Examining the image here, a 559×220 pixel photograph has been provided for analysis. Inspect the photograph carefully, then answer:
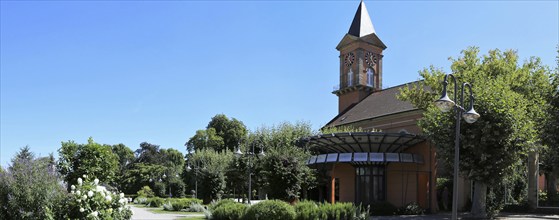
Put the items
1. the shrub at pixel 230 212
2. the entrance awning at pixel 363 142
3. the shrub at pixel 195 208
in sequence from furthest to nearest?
the shrub at pixel 195 208 < the entrance awning at pixel 363 142 < the shrub at pixel 230 212

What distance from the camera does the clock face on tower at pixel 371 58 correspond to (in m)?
51.6

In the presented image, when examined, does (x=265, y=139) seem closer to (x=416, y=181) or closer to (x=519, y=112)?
(x=416, y=181)

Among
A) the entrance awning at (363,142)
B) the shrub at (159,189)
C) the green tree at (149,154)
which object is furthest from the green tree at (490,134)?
the green tree at (149,154)

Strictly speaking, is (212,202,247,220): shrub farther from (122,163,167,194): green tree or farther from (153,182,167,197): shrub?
(122,163,167,194): green tree

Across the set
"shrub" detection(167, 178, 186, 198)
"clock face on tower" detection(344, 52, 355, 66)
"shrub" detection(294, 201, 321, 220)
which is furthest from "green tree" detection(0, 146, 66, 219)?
"shrub" detection(167, 178, 186, 198)

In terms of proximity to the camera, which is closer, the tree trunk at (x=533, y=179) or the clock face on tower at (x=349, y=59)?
the tree trunk at (x=533, y=179)

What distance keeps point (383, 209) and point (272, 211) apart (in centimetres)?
1275

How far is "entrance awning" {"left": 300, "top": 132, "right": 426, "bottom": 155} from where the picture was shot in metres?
30.7

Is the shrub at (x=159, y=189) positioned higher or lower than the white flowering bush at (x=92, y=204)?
lower

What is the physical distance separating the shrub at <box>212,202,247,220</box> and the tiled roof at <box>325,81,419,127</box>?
67.3 feet

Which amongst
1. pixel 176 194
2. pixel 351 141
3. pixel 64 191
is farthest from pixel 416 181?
pixel 176 194

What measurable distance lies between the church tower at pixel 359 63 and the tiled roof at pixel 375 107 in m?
1.51

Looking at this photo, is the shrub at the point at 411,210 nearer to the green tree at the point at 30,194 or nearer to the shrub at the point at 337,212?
the shrub at the point at 337,212

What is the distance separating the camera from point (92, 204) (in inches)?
529
